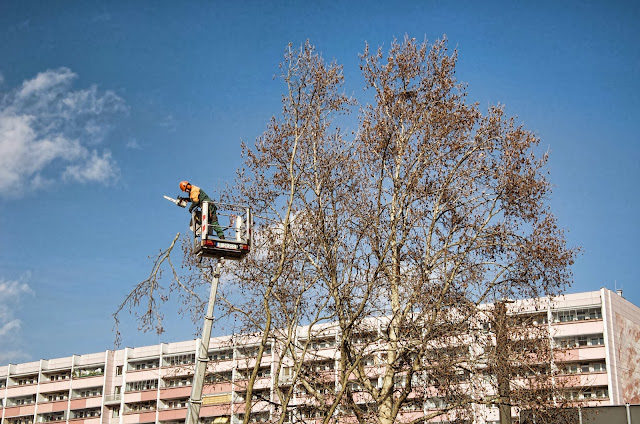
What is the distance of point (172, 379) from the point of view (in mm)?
82750

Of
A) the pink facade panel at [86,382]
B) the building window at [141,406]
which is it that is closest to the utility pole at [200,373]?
the building window at [141,406]

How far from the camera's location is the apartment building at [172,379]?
7600 centimetres

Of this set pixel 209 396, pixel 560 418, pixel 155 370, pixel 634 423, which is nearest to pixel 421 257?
pixel 560 418

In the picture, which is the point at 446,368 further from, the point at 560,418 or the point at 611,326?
the point at 611,326

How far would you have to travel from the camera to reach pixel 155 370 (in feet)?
340

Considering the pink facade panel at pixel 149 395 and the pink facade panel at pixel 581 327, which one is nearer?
the pink facade panel at pixel 581 327

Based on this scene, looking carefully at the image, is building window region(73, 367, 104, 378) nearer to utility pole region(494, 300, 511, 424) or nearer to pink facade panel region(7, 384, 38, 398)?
pink facade panel region(7, 384, 38, 398)

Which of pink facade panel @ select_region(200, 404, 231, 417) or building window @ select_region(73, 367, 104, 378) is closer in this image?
pink facade panel @ select_region(200, 404, 231, 417)

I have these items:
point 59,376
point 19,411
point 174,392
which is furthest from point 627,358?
point 19,411

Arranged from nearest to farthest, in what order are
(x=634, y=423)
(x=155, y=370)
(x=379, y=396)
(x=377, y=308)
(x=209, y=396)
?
(x=634, y=423), (x=377, y=308), (x=379, y=396), (x=209, y=396), (x=155, y=370)

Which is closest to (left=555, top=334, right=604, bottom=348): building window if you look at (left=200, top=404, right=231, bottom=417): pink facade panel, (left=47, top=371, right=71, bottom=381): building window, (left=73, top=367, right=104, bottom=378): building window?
(left=200, top=404, right=231, bottom=417): pink facade panel

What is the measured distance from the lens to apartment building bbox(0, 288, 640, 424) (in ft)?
249

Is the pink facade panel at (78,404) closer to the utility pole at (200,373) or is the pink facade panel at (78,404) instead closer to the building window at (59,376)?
the building window at (59,376)

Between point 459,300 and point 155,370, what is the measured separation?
8514 cm
